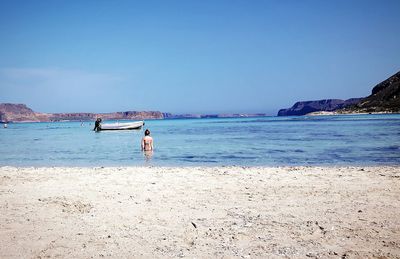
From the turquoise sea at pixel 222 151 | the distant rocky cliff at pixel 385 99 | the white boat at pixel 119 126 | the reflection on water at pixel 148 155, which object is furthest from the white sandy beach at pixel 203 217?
the distant rocky cliff at pixel 385 99

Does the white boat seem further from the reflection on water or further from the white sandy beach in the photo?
the white sandy beach

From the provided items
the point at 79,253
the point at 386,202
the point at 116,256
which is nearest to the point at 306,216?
the point at 386,202

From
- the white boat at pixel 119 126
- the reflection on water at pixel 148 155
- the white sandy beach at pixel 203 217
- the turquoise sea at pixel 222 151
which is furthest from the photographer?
the white boat at pixel 119 126

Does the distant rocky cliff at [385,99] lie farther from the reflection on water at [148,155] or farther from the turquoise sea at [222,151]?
the reflection on water at [148,155]

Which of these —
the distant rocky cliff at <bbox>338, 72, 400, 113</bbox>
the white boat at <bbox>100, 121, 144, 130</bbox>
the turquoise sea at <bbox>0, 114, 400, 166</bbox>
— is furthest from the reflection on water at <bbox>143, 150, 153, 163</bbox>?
the distant rocky cliff at <bbox>338, 72, 400, 113</bbox>

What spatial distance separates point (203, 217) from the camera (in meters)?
6.56

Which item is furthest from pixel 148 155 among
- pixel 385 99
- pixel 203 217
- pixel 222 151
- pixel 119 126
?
pixel 385 99

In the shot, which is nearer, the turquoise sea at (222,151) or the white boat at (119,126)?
the turquoise sea at (222,151)

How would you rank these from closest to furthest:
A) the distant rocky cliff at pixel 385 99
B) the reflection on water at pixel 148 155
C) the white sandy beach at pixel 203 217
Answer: the white sandy beach at pixel 203 217
the reflection on water at pixel 148 155
the distant rocky cliff at pixel 385 99

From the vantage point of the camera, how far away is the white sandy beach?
507cm

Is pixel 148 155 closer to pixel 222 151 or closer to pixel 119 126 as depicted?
pixel 222 151

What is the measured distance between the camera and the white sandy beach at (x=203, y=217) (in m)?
5.07

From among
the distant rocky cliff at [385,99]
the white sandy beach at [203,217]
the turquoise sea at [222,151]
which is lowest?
the turquoise sea at [222,151]

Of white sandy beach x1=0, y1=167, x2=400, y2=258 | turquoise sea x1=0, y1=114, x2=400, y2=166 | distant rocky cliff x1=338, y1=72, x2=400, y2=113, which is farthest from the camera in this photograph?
distant rocky cliff x1=338, y1=72, x2=400, y2=113
